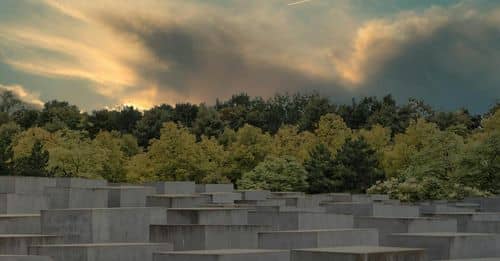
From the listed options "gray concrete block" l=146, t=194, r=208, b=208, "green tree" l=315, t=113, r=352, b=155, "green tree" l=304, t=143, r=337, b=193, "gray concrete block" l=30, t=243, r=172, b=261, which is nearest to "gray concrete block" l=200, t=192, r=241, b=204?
"gray concrete block" l=146, t=194, r=208, b=208

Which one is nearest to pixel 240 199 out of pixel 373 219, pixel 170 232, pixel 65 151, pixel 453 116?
pixel 373 219

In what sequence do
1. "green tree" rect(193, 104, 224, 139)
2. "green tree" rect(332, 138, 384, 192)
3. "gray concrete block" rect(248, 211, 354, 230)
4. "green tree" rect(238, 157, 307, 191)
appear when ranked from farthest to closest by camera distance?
"green tree" rect(193, 104, 224, 139) < "green tree" rect(238, 157, 307, 191) < "green tree" rect(332, 138, 384, 192) < "gray concrete block" rect(248, 211, 354, 230)

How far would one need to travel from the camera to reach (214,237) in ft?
49.2

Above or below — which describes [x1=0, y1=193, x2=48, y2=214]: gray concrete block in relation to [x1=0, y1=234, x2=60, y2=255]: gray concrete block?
above

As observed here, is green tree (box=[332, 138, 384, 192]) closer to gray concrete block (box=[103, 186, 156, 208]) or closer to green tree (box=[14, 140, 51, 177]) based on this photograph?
green tree (box=[14, 140, 51, 177])

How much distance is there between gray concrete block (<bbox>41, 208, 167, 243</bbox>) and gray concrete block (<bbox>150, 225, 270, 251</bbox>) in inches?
33.7

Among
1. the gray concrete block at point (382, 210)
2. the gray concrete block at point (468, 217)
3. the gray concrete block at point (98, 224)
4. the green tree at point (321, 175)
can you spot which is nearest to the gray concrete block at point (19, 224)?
the gray concrete block at point (98, 224)

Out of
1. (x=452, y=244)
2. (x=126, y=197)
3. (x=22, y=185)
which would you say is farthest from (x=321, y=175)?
(x=452, y=244)

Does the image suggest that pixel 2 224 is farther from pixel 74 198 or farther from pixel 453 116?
pixel 453 116

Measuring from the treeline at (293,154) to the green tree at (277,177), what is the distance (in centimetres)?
7

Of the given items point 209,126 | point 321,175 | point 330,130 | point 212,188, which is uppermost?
point 209,126

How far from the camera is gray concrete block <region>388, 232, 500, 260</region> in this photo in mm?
13742

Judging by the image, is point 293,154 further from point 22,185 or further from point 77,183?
point 22,185

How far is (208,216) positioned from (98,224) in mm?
2814
